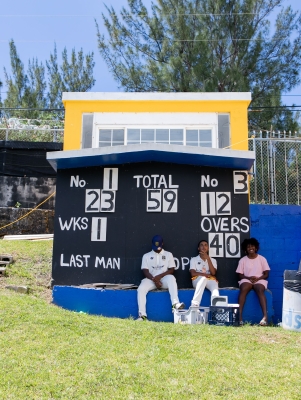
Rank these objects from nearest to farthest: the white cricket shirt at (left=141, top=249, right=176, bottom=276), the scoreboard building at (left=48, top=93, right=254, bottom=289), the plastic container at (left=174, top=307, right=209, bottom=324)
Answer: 1. the plastic container at (left=174, top=307, right=209, bottom=324)
2. the white cricket shirt at (left=141, top=249, right=176, bottom=276)
3. the scoreboard building at (left=48, top=93, right=254, bottom=289)

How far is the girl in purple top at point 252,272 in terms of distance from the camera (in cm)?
802

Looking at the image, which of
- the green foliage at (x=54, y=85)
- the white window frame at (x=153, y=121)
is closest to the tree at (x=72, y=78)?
A: the green foliage at (x=54, y=85)

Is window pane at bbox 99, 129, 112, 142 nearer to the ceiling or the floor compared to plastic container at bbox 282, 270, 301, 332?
nearer to the ceiling

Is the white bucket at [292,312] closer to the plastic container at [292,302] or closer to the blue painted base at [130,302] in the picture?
the plastic container at [292,302]

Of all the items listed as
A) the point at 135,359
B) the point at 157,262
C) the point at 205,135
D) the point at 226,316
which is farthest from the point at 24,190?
the point at 135,359

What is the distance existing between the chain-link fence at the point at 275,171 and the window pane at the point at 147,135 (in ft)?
8.32

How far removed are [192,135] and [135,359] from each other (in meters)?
7.08

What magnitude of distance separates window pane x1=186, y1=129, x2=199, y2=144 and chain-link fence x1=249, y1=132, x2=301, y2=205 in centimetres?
147

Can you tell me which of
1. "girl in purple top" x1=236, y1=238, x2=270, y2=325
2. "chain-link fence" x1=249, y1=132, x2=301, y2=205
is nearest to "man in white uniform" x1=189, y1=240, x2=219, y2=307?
"girl in purple top" x1=236, y1=238, x2=270, y2=325

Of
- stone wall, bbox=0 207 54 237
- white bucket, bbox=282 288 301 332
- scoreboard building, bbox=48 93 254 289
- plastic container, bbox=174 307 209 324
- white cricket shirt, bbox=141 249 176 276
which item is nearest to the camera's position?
white bucket, bbox=282 288 301 332

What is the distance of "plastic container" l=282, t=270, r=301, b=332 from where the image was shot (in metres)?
7.14

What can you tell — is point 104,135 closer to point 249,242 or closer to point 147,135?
point 147,135

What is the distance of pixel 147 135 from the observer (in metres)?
11.3

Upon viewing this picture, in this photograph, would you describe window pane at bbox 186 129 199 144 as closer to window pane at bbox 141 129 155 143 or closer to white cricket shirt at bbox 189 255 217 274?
window pane at bbox 141 129 155 143
